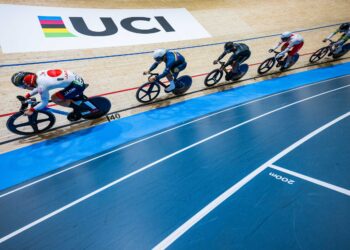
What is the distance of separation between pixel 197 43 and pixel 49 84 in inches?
290

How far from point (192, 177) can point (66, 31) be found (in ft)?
27.0

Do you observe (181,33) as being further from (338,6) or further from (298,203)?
(338,6)

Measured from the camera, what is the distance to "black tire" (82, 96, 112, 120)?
488 centimetres

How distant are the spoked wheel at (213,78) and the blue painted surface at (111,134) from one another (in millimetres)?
521

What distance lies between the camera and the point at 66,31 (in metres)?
8.21

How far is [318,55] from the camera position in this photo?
871 cm

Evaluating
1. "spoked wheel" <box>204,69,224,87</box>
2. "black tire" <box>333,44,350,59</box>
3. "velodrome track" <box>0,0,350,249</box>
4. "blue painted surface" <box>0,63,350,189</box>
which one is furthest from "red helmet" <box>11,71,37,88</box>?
"black tire" <box>333,44,350,59</box>

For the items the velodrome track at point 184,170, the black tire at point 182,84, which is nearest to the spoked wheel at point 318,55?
the velodrome track at point 184,170

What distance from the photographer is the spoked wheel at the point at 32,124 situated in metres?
4.10

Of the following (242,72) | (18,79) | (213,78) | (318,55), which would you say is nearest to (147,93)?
(213,78)

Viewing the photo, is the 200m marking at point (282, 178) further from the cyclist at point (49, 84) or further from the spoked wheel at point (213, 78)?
the spoked wheel at point (213, 78)

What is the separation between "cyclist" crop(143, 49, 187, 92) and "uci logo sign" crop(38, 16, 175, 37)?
481 cm

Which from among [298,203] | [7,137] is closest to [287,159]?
[298,203]

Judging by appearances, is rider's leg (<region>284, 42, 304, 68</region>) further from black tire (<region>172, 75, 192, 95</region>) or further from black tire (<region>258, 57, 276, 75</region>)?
black tire (<region>172, 75, 192, 95</region>)
